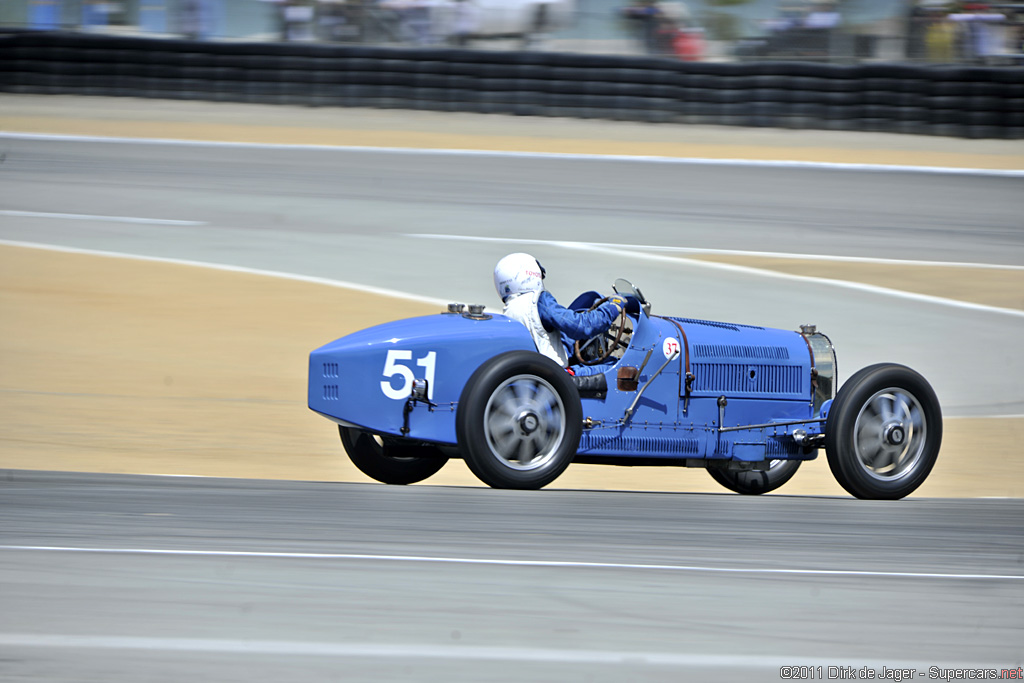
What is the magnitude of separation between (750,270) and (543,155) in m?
5.02

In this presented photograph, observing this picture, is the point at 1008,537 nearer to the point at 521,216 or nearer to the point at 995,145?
the point at 521,216

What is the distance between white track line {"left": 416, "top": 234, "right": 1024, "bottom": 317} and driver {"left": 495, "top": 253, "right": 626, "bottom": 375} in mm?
6984

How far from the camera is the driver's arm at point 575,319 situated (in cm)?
668

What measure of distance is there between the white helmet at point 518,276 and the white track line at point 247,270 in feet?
16.9

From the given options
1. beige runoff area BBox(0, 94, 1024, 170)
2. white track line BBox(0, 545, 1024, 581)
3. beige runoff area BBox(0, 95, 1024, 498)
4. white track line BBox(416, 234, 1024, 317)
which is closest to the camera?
white track line BBox(0, 545, 1024, 581)

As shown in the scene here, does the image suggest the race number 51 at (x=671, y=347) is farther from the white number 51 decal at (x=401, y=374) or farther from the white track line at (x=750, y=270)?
the white track line at (x=750, y=270)

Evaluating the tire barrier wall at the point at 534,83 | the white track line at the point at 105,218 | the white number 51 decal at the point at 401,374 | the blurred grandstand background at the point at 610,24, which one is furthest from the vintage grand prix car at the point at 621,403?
the blurred grandstand background at the point at 610,24

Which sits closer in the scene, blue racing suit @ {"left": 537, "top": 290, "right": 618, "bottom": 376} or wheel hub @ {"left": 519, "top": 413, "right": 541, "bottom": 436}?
wheel hub @ {"left": 519, "top": 413, "right": 541, "bottom": 436}

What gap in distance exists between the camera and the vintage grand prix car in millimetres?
6199

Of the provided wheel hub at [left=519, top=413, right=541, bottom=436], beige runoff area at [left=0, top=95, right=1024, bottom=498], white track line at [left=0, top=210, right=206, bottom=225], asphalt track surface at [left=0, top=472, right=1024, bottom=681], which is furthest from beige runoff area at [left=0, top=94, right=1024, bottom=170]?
asphalt track surface at [left=0, top=472, right=1024, bottom=681]

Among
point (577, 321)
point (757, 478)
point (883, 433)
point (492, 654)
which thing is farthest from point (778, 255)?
point (492, 654)

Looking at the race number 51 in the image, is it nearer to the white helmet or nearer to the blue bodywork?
the blue bodywork

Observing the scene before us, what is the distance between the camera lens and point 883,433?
671cm

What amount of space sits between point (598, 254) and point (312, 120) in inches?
289
